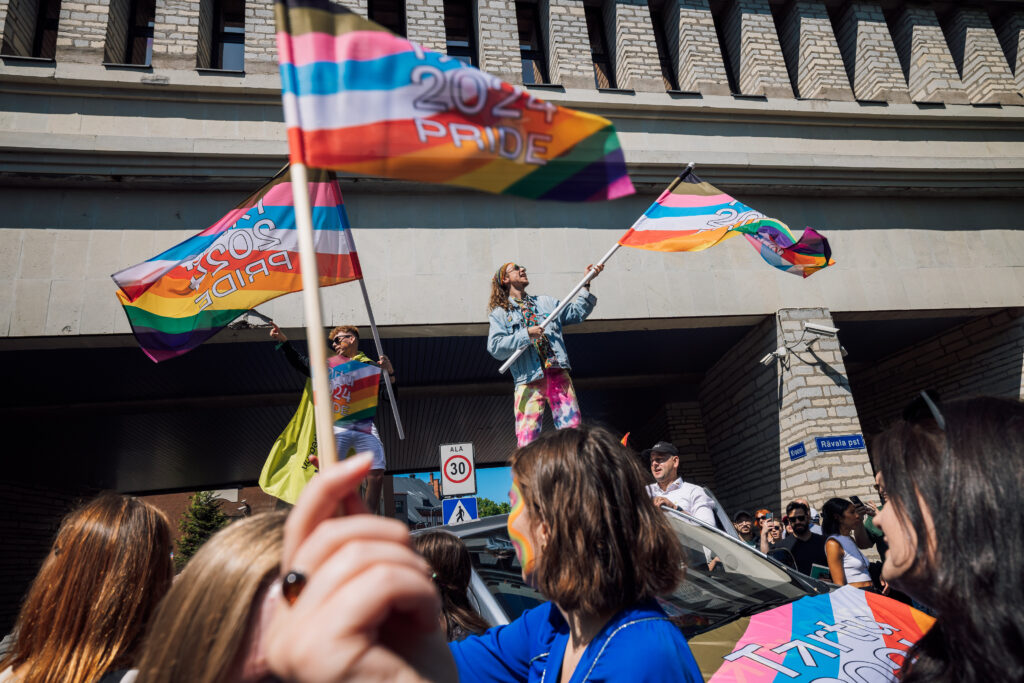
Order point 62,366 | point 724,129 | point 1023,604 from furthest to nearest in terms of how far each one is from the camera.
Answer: point 724,129, point 62,366, point 1023,604

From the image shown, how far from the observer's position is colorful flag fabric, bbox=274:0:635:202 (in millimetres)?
1323

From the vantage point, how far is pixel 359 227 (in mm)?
9031

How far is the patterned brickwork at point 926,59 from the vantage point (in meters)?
11.5

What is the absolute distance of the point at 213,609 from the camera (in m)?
0.87

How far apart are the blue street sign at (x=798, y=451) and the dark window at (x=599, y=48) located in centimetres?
724

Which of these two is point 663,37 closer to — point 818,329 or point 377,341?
point 818,329

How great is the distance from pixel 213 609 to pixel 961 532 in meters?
1.33

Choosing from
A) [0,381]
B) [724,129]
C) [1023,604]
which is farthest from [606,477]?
[0,381]

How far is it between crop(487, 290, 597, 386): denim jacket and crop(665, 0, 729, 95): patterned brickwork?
7.25m

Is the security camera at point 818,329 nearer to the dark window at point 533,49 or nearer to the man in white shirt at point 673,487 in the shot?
the man in white shirt at point 673,487

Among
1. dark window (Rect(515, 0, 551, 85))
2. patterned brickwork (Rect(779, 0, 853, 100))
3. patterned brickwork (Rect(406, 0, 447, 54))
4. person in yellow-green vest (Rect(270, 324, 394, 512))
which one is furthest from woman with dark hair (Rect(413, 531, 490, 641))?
patterned brickwork (Rect(779, 0, 853, 100))

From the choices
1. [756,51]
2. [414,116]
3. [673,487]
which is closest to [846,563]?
[673,487]

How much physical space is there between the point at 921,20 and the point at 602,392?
9957mm

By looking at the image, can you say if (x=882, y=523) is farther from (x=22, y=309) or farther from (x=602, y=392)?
(x=602, y=392)
